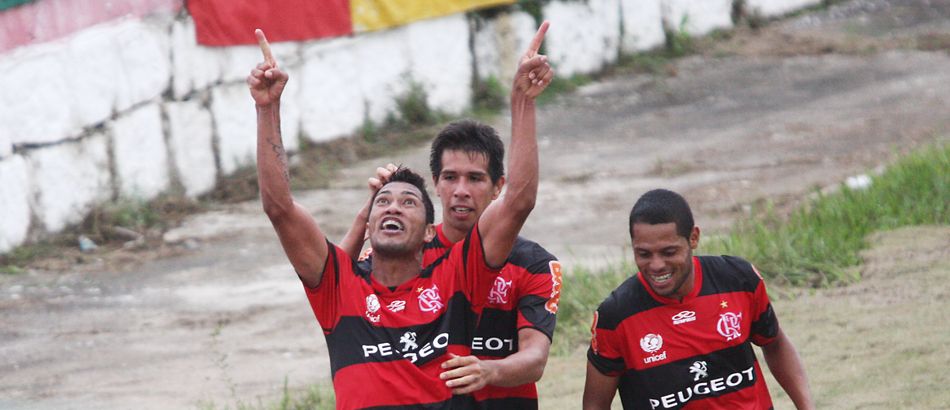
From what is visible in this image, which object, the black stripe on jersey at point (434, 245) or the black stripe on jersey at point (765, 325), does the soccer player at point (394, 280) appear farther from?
the black stripe on jersey at point (765, 325)

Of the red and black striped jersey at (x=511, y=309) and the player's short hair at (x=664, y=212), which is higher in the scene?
the player's short hair at (x=664, y=212)

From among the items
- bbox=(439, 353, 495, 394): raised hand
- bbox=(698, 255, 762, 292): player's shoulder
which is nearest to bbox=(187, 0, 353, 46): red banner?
bbox=(698, 255, 762, 292): player's shoulder

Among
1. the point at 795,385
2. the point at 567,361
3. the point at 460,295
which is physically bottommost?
the point at 567,361

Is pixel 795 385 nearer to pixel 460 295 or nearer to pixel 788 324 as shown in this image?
pixel 460 295

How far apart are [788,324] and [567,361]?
1314mm

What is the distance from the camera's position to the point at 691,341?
485 centimetres

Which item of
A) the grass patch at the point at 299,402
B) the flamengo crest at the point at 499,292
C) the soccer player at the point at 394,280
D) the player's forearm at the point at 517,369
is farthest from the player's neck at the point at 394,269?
the grass patch at the point at 299,402

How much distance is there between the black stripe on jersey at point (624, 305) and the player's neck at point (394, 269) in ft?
2.33

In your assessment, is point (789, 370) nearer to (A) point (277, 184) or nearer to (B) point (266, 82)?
(A) point (277, 184)

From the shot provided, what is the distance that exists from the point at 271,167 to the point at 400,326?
2.22ft

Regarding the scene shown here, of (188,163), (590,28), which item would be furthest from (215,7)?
(590,28)

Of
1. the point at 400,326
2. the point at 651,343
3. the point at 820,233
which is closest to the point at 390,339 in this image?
the point at 400,326

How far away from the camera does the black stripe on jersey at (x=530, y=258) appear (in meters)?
4.97

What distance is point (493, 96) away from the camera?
49.9 ft
